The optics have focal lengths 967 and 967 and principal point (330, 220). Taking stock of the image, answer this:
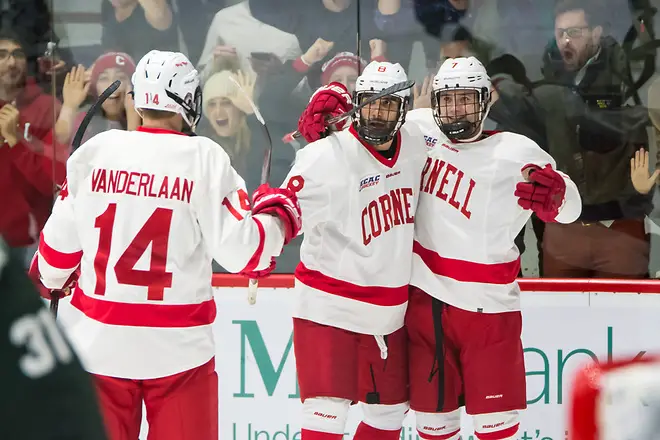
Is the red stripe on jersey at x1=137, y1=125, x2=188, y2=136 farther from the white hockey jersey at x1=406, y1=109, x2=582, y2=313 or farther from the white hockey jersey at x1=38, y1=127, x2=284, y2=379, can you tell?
the white hockey jersey at x1=406, y1=109, x2=582, y2=313

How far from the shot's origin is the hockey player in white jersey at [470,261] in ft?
9.26

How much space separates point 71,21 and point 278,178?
1083mm

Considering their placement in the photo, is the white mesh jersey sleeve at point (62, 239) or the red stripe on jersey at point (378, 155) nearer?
the white mesh jersey sleeve at point (62, 239)

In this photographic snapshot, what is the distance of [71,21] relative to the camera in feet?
13.2

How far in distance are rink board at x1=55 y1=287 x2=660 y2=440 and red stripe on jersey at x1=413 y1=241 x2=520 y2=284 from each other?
0.68 meters

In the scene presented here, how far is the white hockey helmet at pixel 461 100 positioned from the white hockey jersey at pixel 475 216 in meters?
0.07

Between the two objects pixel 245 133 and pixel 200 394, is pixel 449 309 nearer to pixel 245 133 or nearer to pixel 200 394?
pixel 200 394

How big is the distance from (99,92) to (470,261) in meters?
1.93

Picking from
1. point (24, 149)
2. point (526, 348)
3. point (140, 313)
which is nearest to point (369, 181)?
point (140, 313)

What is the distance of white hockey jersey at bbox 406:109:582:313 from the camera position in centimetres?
283

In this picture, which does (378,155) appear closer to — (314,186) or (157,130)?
(314,186)

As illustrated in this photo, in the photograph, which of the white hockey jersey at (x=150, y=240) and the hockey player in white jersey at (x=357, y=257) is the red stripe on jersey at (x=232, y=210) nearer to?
the white hockey jersey at (x=150, y=240)

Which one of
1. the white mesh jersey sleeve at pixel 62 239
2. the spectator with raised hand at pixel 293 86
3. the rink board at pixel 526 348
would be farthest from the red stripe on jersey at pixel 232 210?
the spectator with raised hand at pixel 293 86

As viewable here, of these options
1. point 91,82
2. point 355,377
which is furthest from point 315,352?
point 91,82
